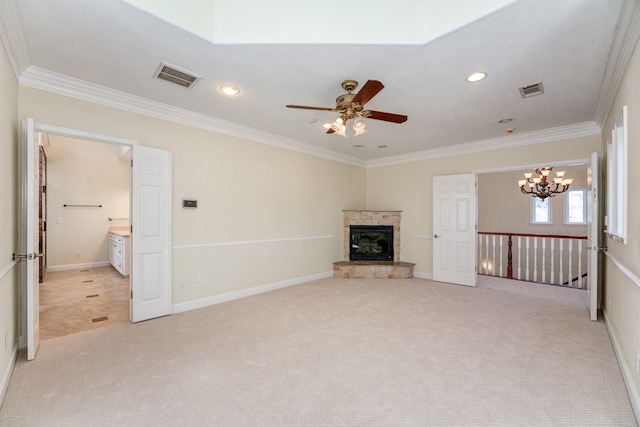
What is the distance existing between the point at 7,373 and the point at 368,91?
356cm

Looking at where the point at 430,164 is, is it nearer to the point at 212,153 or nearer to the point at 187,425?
the point at 212,153

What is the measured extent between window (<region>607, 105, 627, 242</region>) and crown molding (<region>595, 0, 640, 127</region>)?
38 cm

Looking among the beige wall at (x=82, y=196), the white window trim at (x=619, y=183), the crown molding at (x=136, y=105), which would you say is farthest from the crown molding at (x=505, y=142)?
the beige wall at (x=82, y=196)

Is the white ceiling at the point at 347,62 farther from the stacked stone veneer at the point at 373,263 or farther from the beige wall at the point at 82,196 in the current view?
the beige wall at the point at 82,196

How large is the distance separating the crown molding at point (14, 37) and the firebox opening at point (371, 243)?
537 centimetres

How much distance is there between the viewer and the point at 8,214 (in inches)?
96.3

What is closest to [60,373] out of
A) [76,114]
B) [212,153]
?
[76,114]

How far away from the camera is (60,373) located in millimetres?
2453

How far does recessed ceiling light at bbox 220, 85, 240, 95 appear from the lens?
10.5 feet

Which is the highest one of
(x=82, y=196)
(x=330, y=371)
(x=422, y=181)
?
(x=422, y=181)

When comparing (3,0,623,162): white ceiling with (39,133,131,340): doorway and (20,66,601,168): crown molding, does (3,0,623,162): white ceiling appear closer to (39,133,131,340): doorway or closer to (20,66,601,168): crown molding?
(20,66,601,168): crown molding

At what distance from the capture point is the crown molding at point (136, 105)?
116 inches

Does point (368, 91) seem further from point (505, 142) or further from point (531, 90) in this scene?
point (505, 142)

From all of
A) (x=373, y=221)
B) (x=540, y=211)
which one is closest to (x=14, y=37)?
(x=373, y=221)
